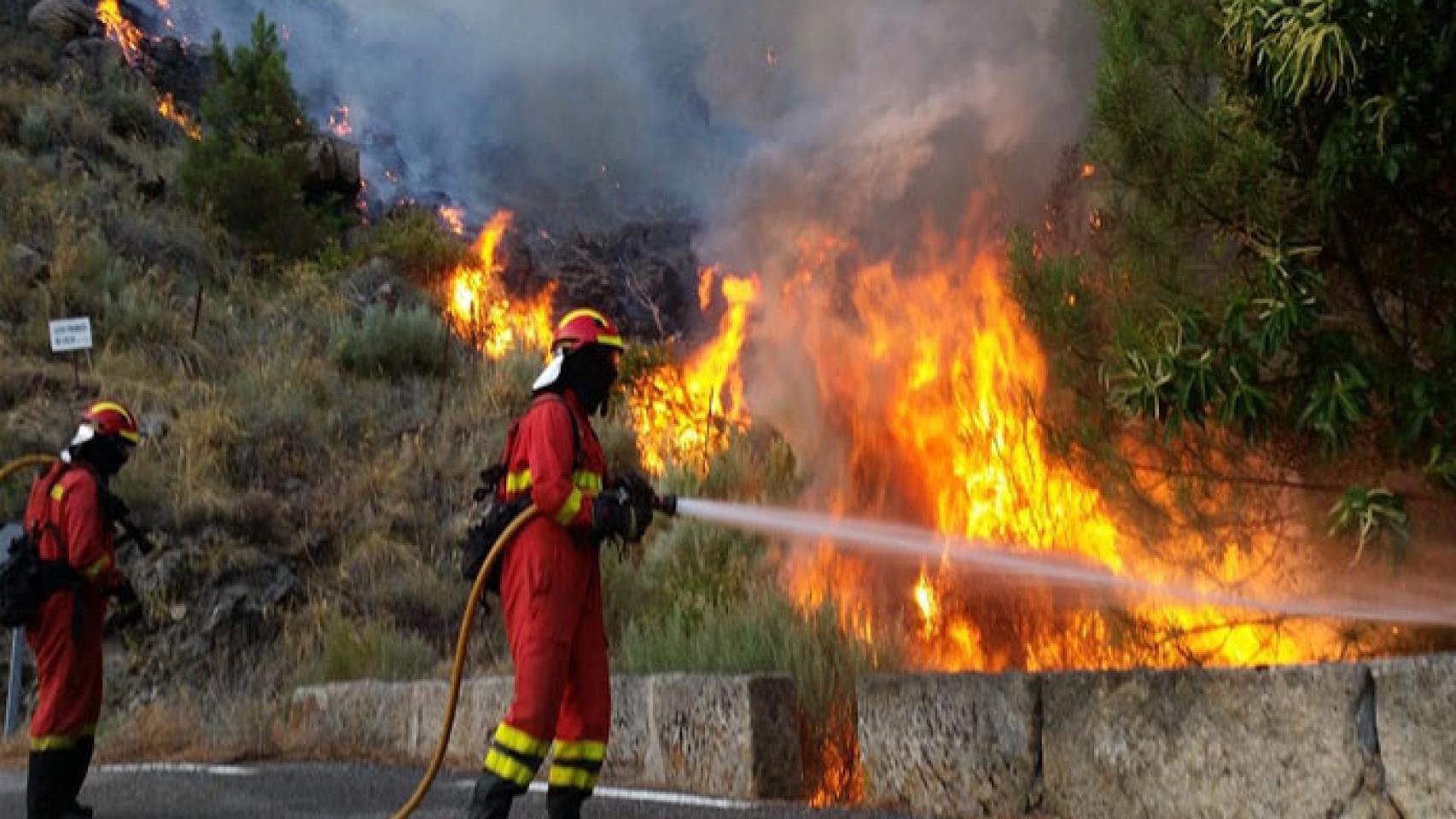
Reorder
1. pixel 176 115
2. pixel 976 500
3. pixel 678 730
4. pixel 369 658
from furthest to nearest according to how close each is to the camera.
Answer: pixel 176 115, pixel 369 658, pixel 976 500, pixel 678 730

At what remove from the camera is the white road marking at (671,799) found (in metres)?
5.32

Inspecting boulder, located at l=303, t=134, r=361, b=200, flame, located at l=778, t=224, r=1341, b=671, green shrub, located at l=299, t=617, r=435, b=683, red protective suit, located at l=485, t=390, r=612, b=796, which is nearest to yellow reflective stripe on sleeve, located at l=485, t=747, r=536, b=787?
red protective suit, located at l=485, t=390, r=612, b=796

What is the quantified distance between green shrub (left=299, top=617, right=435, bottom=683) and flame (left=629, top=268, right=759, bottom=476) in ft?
8.03

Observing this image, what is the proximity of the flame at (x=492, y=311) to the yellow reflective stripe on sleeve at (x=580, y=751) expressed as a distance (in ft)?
38.6

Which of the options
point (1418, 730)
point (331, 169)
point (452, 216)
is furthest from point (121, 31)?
point (1418, 730)

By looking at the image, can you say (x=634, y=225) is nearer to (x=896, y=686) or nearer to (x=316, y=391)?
(x=316, y=391)

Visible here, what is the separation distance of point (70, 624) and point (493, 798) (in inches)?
115

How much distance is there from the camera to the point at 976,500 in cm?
686

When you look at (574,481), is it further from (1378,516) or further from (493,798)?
(1378,516)

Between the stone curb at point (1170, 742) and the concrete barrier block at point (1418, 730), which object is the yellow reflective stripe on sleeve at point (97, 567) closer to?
the stone curb at point (1170, 742)

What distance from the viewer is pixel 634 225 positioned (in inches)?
1164

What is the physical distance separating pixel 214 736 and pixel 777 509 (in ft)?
13.1

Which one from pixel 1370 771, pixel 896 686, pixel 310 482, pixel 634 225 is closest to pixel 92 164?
pixel 310 482

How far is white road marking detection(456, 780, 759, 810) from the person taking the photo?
5320 millimetres
